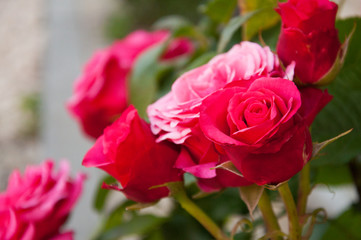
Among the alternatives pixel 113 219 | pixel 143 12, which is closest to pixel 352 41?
pixel 113 219

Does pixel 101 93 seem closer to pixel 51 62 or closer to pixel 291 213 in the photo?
pixel 291 213

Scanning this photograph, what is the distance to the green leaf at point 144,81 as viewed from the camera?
0.35 metres

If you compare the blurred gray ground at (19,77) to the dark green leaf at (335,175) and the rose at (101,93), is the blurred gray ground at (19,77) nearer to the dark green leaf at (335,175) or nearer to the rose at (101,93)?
the rose at (101,93)

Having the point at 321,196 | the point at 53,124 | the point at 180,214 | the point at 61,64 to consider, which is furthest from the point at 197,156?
the point at 61,64

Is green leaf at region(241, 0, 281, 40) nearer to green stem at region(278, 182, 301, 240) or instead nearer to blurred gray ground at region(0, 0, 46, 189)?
green stem at region(278, 182, 301, 240)

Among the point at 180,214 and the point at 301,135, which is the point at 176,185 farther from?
the point at 180,214

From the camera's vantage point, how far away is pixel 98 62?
0.43 metres

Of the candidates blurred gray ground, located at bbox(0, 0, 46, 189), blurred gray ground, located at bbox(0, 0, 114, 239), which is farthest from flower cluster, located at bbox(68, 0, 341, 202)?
blurred gray ground, located at bbox(0, 0, 46, 189)

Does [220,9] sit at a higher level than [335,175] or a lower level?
higher

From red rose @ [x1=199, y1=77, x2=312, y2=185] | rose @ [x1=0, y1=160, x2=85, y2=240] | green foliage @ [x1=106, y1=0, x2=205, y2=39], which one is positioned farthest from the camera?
green foliage @ [x1=106, y1=0, x2=205, y2=39]

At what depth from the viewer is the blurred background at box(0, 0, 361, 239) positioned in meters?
1.09

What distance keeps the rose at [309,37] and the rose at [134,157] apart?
0.07m

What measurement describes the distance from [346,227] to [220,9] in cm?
20

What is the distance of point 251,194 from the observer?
0.19 metres
